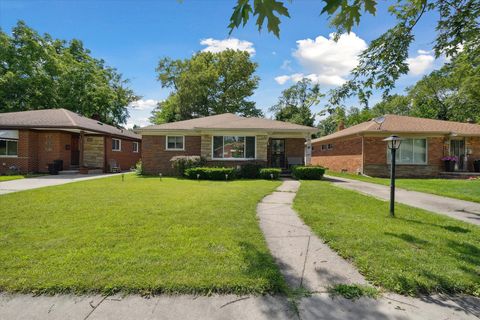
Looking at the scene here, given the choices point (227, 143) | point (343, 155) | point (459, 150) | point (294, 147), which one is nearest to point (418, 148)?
point (459, 150)

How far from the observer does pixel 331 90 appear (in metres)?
4.76

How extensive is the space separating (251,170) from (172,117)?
25.2m

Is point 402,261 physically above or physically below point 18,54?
below

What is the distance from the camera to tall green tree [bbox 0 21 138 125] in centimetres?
2492

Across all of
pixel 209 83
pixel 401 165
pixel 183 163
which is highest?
pixel 209 83

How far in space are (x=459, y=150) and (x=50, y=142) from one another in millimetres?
27200

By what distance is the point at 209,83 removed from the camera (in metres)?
33.4

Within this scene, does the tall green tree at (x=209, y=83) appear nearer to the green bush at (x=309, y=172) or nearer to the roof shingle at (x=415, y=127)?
the roof shingle at (x=415, y=127)

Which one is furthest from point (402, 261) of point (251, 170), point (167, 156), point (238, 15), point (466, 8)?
point (167, 156)

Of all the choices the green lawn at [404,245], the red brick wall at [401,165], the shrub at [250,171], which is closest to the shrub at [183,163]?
the shrub at [250,171]

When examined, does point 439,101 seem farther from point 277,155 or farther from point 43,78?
point 43,78

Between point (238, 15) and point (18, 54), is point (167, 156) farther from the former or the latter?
point (18, 54)

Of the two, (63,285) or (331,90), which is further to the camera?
(331,90)

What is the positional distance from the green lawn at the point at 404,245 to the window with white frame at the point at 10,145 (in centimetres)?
1818
